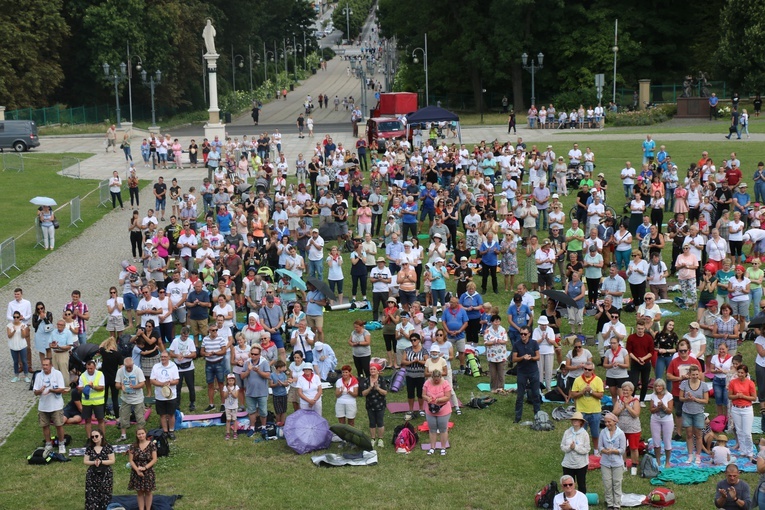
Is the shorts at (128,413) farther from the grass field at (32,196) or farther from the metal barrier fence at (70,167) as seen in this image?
the metal barrier fence at (70,167)

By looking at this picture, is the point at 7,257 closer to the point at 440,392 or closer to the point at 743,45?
the point at 440,392

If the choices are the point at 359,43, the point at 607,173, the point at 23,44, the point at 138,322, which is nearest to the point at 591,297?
the point at 138,322

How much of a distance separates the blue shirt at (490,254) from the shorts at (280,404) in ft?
28.2

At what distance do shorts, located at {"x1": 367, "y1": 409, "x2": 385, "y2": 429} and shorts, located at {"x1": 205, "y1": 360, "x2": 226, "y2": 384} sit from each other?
3.18 m

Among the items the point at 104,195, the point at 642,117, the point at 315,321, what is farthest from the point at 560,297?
the point at 642,117

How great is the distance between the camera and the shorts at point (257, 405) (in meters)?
17.2

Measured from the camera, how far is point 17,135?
53062 mm

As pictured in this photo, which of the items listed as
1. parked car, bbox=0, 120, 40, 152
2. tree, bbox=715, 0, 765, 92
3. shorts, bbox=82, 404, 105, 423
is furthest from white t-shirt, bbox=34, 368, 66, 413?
tree, bbox=715, 0, 765, 92

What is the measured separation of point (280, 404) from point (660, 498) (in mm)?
6219

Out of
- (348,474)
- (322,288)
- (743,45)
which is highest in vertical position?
(743,45)

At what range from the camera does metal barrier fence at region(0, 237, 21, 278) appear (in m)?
28.1

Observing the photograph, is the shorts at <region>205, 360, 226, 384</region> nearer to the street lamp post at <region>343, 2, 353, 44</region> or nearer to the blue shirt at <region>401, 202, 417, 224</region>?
the blue shirt at <region>401, 202, 417, 224</region>

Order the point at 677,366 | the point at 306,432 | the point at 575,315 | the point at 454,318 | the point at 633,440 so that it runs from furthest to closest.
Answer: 1. the point at 575,315
2. the point at 454,318
3. the point at 306,432
4. the point at 677,366
5. the point at 633,440

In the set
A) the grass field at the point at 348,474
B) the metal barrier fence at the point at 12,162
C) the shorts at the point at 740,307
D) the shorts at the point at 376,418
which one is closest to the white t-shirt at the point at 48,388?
the grass field at the point at 348,474
